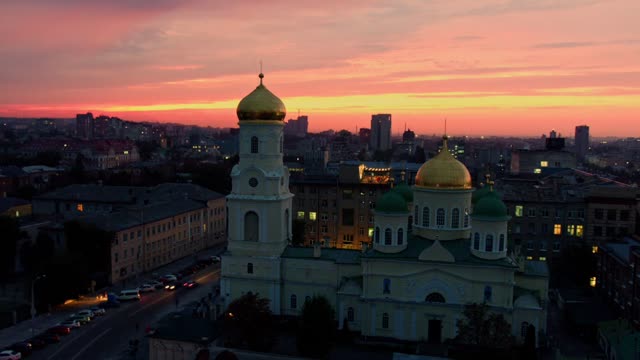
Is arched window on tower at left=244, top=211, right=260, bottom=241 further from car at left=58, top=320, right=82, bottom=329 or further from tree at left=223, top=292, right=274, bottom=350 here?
car at left=58, top=320, right=82, bottom=329

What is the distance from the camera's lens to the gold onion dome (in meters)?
40.0

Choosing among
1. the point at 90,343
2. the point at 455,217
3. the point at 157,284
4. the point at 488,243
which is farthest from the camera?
the point at 157,284

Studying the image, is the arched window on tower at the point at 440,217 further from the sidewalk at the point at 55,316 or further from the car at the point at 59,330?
the sidewalk at the point at 55,316

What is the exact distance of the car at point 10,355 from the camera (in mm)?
34375

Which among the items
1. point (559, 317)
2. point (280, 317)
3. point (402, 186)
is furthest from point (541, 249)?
point (280, 317)

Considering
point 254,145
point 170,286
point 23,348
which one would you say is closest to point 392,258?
point 254,145

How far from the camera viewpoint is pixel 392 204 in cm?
3841

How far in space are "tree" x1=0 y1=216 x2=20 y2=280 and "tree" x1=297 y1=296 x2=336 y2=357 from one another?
32.2 m

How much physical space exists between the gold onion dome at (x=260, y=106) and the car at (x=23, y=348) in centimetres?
1976

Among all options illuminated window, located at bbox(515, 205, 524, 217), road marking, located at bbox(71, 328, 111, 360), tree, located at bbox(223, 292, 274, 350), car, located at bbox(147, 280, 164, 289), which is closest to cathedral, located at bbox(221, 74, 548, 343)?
tree, located at bbox(223, 292, 274, 350)

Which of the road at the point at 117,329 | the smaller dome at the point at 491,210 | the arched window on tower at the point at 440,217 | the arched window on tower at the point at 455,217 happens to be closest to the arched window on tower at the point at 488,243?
the smaller dome at the point at 491,210

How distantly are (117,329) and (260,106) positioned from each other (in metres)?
18.5

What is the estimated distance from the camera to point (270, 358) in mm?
34000

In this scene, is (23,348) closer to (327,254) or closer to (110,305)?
(110,305)
